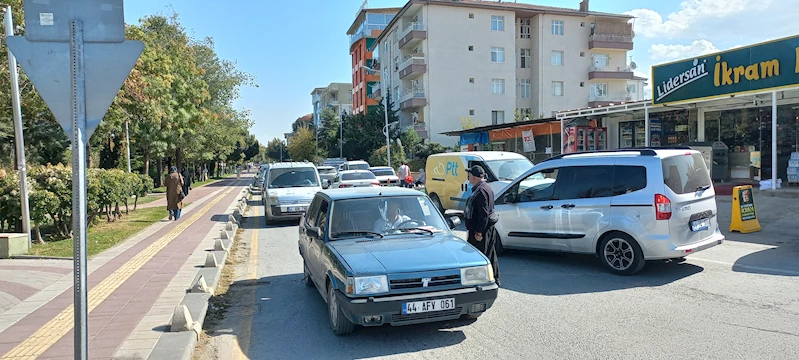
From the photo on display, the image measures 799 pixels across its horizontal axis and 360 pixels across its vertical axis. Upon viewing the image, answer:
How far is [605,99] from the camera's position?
5153 centimetres

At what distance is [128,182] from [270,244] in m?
6.12

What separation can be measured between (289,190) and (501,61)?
36.6m

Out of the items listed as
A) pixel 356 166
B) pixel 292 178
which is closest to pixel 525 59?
pixel 356 166

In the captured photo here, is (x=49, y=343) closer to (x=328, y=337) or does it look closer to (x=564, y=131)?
(x=328, y=337)

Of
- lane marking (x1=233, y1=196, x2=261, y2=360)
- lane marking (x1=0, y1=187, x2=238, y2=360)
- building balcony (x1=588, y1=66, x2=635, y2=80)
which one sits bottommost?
lane marking (x1=233, y1=196, x2=261, y2=360)

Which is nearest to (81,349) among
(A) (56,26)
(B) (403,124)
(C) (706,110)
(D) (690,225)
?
(A) (56,26)

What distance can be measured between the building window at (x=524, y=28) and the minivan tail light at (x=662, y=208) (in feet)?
150

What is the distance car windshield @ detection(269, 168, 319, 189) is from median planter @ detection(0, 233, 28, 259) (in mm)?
7072

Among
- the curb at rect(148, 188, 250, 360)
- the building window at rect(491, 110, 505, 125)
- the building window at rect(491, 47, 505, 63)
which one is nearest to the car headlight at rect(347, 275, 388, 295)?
the curb at rect(148, 188, 250, 360)

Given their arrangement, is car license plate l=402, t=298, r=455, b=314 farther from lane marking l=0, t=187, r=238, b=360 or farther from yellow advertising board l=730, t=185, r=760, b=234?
yellow advertising board l=730, t=185, r=760, b=234

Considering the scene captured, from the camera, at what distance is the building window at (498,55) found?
1905 inches

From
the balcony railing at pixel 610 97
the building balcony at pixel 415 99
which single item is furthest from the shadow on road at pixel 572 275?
the balcony railing at pixel 610 97

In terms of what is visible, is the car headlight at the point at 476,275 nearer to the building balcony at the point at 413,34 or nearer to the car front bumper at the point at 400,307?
Answer: the car front bumper at the point at 400,307

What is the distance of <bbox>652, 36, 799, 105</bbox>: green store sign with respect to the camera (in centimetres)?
1472
